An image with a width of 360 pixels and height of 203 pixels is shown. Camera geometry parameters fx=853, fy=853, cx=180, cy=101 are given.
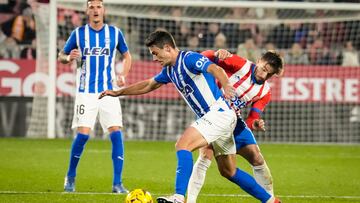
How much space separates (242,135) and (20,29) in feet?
35.2

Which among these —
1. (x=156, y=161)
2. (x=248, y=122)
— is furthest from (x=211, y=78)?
(x=156, y=161)

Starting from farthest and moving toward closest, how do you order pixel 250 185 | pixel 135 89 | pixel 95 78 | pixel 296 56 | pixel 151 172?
pixel 296 56 → pixel 151 172 → pixel 95 78 → pixel 135 89 → pixel 250 185

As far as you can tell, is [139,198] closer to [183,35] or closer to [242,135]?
[242,135]

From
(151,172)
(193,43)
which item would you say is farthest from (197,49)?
(151,172)

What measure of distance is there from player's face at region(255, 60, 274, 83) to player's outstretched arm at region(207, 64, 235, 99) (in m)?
1.07

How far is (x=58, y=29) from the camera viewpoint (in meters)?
17.7

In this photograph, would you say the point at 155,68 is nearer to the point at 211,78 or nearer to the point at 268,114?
the point at 268,114

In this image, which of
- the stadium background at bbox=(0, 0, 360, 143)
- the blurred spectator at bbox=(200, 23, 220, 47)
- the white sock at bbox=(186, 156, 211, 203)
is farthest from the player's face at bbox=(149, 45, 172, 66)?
the blurred spectator at bbox=(200, 23, 220, 47)

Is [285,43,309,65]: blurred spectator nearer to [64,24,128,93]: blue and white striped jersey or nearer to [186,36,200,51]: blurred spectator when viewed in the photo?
[186,36,200,51]: blurred spectator

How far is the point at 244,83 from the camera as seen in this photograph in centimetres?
841

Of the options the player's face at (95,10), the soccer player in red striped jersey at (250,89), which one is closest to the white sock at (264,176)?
the soccer player in red striped jersey at (250,89)

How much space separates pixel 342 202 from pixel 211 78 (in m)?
2.34

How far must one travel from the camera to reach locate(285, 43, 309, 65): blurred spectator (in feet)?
58.5

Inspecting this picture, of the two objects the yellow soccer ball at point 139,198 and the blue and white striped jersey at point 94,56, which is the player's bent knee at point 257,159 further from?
the blue and white striped jersey at point 94,56
